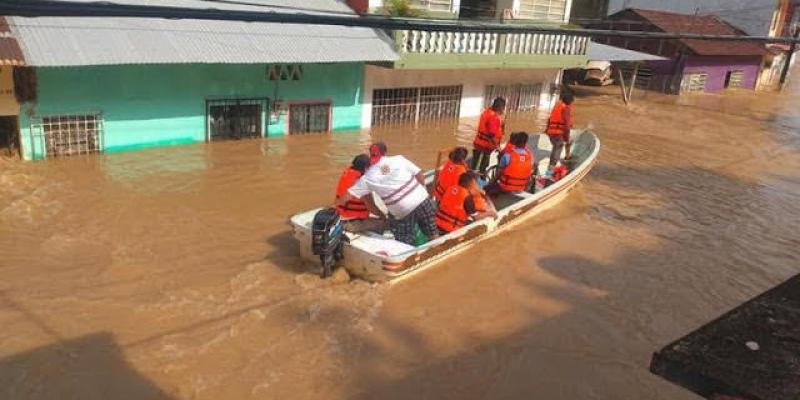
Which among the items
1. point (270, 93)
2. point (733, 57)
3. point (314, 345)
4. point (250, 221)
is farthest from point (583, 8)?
point (314, 345)

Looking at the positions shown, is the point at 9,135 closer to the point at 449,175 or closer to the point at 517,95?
the point at 449,175

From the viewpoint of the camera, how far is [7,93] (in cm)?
1053

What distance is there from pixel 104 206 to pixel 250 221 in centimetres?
222

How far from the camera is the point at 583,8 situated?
2816 cm

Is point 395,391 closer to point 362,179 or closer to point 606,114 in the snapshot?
point 362,179

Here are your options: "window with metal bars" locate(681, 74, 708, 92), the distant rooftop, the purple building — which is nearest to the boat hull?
the purple building

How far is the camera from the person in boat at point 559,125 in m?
11.7

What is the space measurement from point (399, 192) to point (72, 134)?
7.08 m

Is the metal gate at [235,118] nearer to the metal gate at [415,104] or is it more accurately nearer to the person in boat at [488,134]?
the metal gate at [415,104]

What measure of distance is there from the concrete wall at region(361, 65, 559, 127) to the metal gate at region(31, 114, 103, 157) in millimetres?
6170

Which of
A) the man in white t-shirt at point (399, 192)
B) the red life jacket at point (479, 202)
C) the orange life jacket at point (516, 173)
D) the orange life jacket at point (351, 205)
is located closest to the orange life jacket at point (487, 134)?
the orange life jacket at point (516, 173)

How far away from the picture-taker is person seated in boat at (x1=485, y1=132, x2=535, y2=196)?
9.83m

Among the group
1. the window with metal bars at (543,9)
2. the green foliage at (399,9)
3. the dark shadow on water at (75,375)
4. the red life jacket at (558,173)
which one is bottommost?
the dark shadow on water at (75,375)

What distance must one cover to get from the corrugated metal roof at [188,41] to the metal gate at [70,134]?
1531mm
